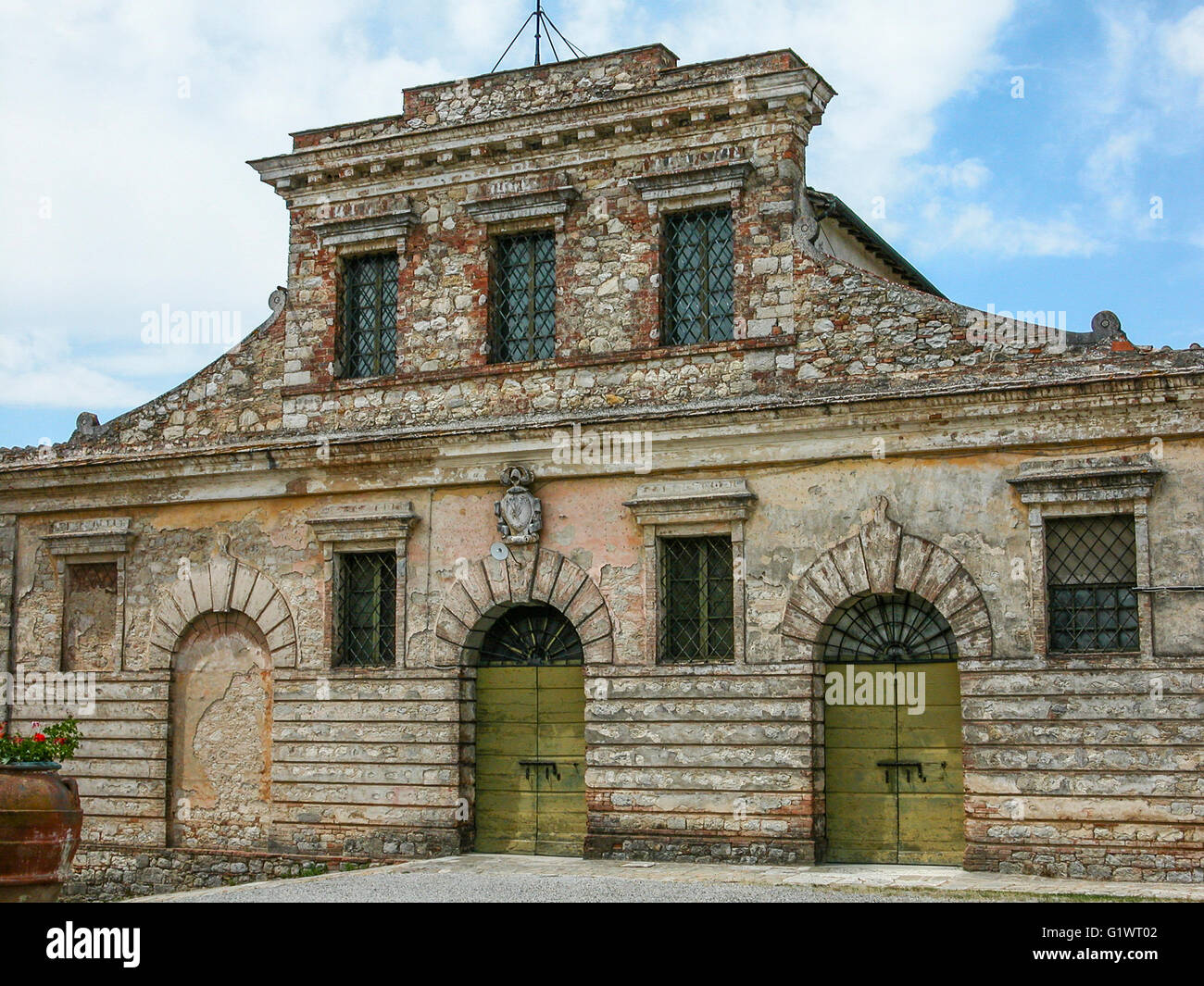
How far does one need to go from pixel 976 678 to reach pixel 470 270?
7.27 meters

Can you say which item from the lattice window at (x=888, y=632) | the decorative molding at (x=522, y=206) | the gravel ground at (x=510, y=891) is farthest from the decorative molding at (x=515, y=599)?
the decorative molding at (x=522, y=206)

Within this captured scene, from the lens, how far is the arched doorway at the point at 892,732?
48.4 ft

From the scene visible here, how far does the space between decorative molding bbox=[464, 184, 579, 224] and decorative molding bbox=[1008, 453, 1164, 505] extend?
5.90 m

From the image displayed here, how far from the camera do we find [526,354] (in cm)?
1723

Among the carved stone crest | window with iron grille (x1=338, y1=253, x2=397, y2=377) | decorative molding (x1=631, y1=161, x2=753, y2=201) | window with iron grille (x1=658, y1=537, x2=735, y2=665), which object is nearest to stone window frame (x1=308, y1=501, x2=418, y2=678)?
the carved stone crest

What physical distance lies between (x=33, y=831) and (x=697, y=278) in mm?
8603

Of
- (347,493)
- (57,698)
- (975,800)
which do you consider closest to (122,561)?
(57,698)

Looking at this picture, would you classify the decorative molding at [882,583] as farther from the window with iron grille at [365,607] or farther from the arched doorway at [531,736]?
the window with iron grille at [365,607]

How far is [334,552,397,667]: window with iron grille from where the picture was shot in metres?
17.5

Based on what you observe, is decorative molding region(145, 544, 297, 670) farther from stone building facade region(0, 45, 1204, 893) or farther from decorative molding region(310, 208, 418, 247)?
decorative molding region(310, 208, 418, 247)

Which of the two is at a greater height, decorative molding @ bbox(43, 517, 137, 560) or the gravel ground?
decorative molding @ bbox(43, 517, 137, 560)

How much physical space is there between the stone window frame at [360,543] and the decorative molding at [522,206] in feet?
11.2
